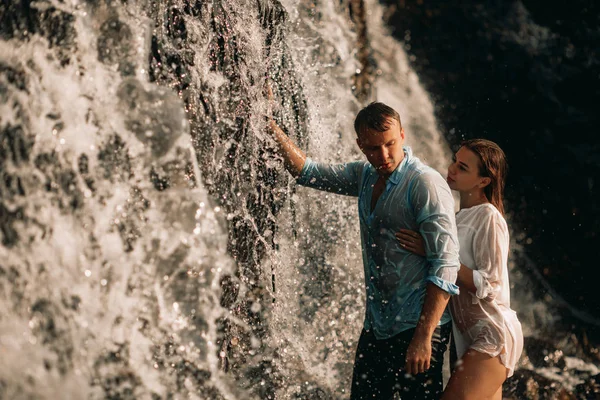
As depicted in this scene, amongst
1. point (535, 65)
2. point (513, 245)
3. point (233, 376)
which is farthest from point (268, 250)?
point (535, 65)

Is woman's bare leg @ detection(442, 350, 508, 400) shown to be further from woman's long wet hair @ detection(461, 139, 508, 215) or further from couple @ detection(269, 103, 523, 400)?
woman's long wet hair @ detection(461, 139, 508, 215)

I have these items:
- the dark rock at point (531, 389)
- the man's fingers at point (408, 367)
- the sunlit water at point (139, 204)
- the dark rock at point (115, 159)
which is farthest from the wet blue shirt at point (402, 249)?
the dark rock at point (531, 389)

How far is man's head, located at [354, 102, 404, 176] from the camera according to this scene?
9.13 feet

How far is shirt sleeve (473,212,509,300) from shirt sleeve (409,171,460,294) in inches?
11.7

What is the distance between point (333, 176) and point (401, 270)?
693 millimetres

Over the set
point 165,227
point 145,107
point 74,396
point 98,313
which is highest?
point 145,107

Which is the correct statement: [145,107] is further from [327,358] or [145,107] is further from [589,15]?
[589,15]

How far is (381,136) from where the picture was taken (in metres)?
2.80

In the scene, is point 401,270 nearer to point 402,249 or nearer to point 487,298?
point 402,249

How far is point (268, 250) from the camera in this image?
3.65 metres

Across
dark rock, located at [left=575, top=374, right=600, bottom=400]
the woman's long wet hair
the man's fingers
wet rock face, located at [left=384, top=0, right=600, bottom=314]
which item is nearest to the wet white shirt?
the woman's long wet hair

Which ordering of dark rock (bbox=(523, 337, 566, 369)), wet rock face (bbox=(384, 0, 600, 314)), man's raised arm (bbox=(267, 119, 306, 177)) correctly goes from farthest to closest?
wet rock face (bbox=(384, 0, 600, 314)) < dark rock (bbox=(523, 337, 566, 369)) < man's raised arm (bbox=(267, 119, 306, 177))

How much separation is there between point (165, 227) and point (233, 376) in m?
0.97

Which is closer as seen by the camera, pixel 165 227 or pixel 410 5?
pixel 165 227
